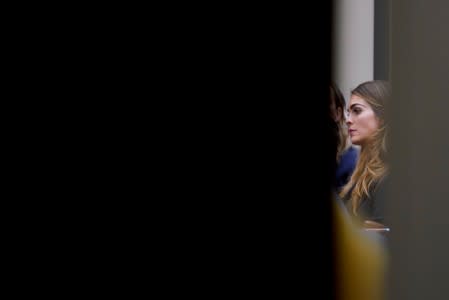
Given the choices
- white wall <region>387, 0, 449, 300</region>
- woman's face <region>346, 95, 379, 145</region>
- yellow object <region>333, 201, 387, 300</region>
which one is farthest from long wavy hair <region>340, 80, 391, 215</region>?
white wall <region>387, 0, 449, 300</region>

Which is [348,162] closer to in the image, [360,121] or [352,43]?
[360,121]

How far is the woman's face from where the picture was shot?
1.60m

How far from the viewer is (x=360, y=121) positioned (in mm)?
1635

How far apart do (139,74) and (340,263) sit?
0.92 ft

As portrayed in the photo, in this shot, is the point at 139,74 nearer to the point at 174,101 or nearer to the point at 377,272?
the point at 174,101

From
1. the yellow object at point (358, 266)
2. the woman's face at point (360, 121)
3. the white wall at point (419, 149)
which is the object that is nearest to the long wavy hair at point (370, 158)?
the woman's face at point (360, 121)

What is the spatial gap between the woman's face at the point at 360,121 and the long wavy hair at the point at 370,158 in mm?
Result: 13

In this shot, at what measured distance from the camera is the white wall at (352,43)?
0.67 meters

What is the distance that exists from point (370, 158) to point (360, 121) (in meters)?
0.15

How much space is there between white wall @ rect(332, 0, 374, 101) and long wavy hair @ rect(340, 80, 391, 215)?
0.13ft

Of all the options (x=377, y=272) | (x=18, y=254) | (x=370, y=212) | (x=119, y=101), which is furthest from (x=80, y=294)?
(x=370, y=212)

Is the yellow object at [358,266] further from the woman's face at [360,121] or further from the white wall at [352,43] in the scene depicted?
the woman's face at [360,121]

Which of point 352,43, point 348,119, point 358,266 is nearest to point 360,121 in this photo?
point 348,119

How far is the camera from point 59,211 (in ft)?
1.95
